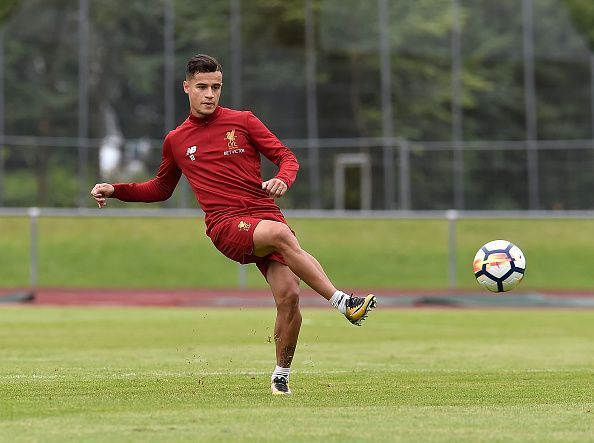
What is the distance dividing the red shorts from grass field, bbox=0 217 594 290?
20.5 meters

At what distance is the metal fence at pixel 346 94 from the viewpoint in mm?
40125

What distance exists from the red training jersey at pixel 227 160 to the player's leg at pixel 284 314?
47 centimetres

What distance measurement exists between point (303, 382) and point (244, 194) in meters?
1.85

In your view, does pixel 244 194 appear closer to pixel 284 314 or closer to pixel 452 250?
pixel 284 314

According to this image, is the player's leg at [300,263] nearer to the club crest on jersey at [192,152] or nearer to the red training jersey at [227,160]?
the red training jersey at [227,160]

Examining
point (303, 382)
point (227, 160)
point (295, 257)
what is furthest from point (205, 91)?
point (303, 382)

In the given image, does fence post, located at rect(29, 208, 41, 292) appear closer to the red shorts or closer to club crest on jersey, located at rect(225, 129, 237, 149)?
club crest on jersey, located at rect(225, 129, 237, 149)

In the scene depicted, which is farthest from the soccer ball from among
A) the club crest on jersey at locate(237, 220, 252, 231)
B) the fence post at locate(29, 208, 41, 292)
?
the fence post at locate(29, 208, 41, 292)

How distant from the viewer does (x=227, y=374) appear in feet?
37.7

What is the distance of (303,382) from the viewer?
10.8 metres

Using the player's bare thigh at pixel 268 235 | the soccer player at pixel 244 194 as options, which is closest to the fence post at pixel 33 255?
the soccer player at pixel 244 194

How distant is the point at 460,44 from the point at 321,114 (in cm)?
515

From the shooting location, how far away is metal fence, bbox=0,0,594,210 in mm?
40125

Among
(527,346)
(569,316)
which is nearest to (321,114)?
(569,316)
